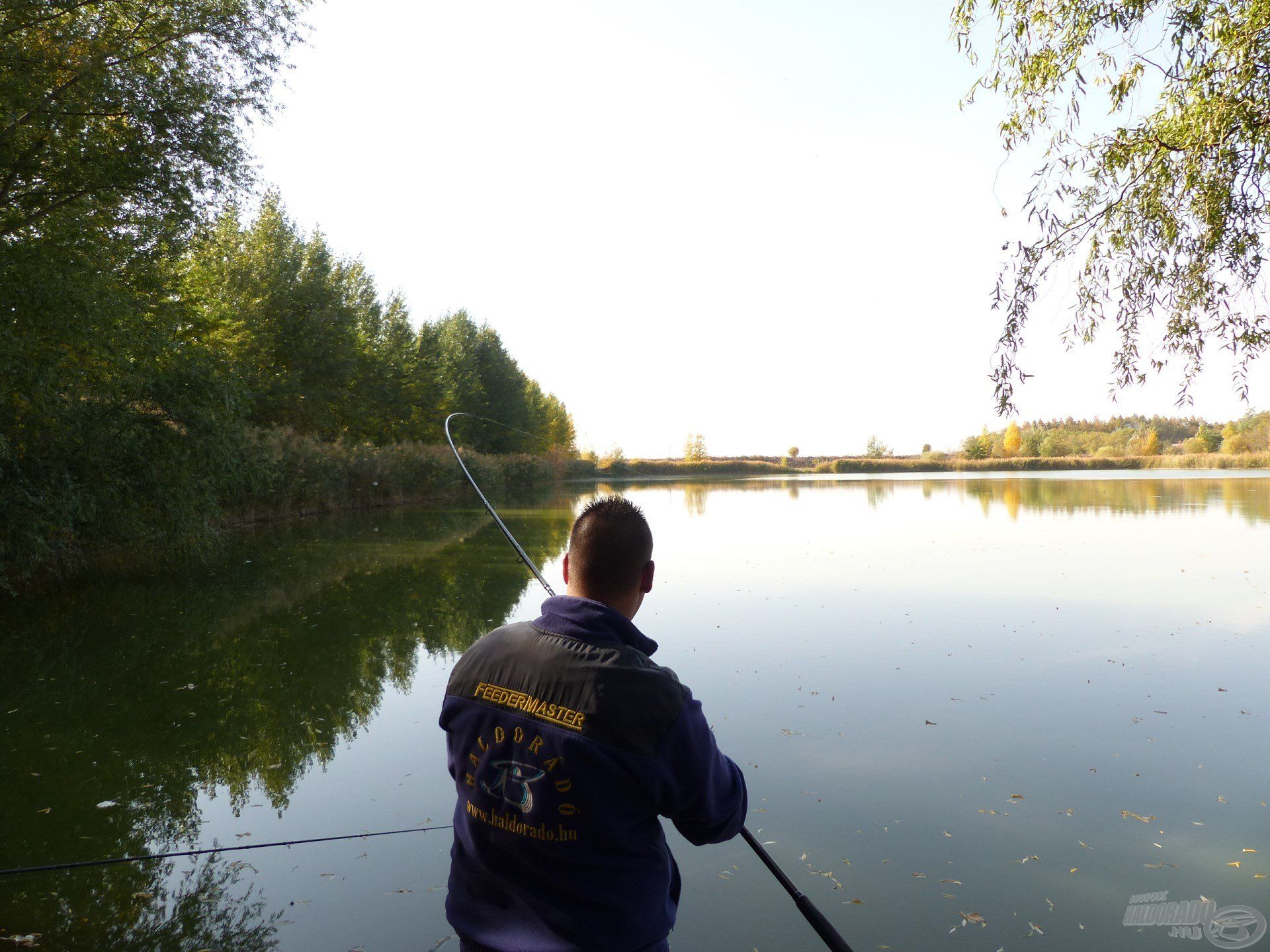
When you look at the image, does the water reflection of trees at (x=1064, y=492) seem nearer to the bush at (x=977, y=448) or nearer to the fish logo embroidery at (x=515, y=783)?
the bush at (x=977, y=448)

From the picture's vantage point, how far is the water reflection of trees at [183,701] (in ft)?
12.5

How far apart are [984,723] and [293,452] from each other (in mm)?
23306

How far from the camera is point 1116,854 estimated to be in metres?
4.19

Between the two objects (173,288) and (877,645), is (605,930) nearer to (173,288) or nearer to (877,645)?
(877,645)

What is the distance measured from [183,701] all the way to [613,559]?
6459 mm

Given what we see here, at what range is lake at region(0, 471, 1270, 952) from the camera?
373cm

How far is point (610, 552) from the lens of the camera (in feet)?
→ 6.48

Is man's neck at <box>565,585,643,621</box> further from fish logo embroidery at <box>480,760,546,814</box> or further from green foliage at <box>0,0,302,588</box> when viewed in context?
green foliage at <box>0,0,302,588</box>

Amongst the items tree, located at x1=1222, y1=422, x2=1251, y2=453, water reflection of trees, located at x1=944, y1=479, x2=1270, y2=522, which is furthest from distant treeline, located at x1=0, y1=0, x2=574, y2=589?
tree, located at x1=1222, y1=422, x2=1251, y2=453

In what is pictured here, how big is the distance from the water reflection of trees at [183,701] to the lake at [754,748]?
30 mm

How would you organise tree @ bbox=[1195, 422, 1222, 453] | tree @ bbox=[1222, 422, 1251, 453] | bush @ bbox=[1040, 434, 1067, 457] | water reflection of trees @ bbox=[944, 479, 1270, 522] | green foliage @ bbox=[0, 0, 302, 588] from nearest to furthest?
1. green foliage @ bbox=[0, 0, 302, 588]
2. water reflection of trees @ bbox=[944, 479, 1270, 522]
3. tree @ bbox=[1222, 422, 1251, 453]
4. tree @ bbox=[1195, 422, 1222, 453]
5. bush @ bbox=[1040, 434, 1067, 457]

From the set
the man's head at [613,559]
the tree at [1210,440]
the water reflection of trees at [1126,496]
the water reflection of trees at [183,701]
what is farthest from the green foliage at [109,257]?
the tree at [1210,440]

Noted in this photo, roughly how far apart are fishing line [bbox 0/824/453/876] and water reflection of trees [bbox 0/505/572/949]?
0.08m

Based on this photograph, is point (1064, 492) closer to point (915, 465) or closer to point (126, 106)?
point (915, 465)
